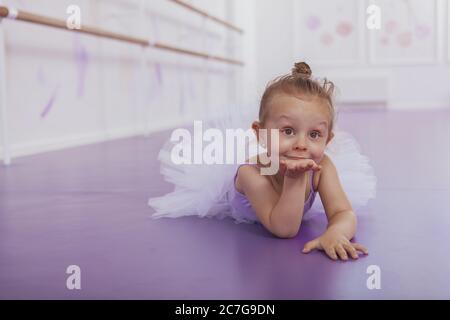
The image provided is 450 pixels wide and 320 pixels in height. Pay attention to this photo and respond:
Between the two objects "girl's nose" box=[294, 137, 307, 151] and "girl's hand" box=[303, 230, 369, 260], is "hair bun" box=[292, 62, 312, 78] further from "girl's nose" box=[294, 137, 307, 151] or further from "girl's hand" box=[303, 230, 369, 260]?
"girl's hand" box=[303, 230, 369, 260]

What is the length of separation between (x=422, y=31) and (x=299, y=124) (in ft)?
18.5

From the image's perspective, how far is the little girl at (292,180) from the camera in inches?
34.4

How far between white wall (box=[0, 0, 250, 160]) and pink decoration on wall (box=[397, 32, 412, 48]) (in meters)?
2.30

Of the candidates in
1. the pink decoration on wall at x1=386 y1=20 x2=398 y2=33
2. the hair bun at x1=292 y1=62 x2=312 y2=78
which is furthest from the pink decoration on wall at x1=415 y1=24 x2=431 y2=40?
the hair bun at x1=292 y1=62 x2=312 y2=78

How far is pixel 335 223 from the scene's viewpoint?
2.99ft

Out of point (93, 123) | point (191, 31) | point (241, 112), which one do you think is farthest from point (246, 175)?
point (191, 31)

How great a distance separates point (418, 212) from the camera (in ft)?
3.69

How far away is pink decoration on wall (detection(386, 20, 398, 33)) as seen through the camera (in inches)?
240

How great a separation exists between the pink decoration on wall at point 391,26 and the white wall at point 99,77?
2.22m

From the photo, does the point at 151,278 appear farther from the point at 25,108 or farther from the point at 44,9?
the point at 44,9

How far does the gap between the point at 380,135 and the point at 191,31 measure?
74.5 inches

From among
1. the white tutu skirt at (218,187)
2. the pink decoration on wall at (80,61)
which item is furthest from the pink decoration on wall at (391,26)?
the white tutu skirt at (218,187)

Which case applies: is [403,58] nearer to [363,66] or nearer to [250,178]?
[363,66]

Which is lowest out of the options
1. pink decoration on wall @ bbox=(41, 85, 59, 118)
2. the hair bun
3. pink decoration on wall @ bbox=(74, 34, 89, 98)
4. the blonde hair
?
the blonde hair
